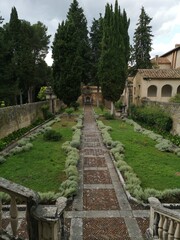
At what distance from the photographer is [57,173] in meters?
7.99

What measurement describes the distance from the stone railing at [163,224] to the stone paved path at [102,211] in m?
0.63

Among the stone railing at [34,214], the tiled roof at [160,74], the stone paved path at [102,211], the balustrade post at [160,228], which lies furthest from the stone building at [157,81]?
the stone railing at [34,214]

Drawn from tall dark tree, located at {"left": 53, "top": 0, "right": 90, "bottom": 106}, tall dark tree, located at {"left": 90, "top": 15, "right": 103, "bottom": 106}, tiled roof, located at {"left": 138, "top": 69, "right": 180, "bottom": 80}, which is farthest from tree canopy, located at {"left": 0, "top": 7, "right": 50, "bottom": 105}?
tiled roof, located at {"left": 138, "top": 69, "right": 180, "bottom": 80}

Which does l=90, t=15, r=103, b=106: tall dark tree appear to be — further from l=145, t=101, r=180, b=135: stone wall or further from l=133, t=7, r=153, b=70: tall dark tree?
l=145, t=101, r=180, b=135: stone wall

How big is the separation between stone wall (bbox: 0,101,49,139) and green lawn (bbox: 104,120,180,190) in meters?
7.89

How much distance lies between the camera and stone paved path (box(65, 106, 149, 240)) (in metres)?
4.62

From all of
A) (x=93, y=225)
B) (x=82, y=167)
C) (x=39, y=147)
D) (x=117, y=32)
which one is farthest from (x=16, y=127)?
(x=117, y=32)

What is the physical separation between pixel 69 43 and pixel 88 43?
58.0 feet

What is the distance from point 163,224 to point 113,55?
67.8 feet

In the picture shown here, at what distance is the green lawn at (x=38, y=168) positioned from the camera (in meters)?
7.10

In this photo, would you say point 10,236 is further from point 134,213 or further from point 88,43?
point 88,43

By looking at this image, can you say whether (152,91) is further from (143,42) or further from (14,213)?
(14,213)

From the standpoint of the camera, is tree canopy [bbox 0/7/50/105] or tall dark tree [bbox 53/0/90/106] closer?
tall dark tree [bbox 53/0/90/106]

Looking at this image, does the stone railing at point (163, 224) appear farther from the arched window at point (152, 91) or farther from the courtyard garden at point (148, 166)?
the arched window at point (152, 91)
